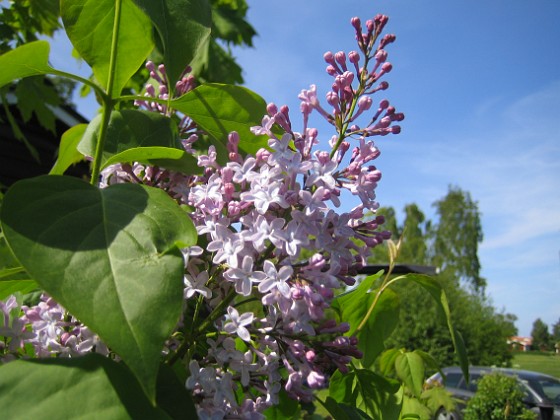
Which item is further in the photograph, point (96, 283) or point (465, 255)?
point (465, 255)

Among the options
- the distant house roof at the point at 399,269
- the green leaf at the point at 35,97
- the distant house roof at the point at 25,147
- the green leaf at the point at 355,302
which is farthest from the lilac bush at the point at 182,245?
the distant house roof at the point at 25,147

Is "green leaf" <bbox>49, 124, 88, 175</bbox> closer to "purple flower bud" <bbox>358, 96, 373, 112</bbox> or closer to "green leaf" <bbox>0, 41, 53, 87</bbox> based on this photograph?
"green leaf" <bbox>0, 41, 53, 87</bbox>

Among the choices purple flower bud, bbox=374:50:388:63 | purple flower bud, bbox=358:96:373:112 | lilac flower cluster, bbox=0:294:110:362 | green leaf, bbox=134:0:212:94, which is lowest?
lilac flower cluster, bbox=0:294:110:362

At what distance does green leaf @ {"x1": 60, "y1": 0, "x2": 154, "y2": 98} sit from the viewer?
784 mm

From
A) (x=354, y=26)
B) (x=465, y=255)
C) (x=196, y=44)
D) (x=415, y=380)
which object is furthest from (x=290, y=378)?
(x=465, y=255)

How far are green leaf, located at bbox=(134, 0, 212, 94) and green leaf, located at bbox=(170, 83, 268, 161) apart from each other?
5 cm

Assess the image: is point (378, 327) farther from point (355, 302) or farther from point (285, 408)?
point (285, 408)

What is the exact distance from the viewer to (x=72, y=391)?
508 mm

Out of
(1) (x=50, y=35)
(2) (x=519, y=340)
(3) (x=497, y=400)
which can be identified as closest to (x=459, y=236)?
(2) (x=519, y=340)

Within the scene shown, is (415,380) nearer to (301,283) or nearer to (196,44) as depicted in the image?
(301,283)

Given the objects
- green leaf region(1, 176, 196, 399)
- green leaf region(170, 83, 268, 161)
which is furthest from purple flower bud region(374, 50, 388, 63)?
green leaf region(1, 176, 196, 399)

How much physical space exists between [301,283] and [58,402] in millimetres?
316

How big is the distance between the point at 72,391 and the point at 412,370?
3.70 ft

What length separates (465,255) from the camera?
3912cm
